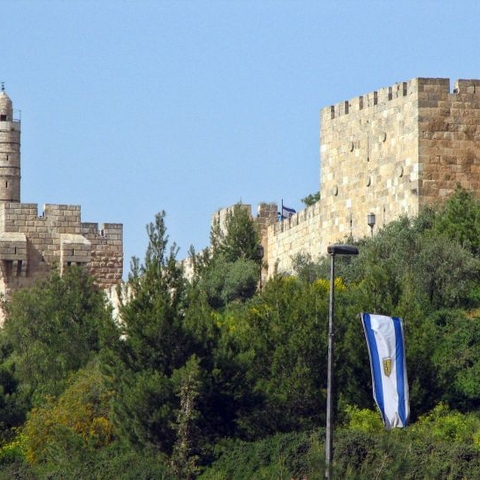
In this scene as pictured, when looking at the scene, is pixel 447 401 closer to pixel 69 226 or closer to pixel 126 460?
pixel 126 460

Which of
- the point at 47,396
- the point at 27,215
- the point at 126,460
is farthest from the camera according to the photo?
the point at 27,215

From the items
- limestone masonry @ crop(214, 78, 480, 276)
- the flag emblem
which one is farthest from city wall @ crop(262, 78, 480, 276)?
the flag emblem

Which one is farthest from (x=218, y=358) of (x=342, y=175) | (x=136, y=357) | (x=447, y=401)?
(x=342, y=175)

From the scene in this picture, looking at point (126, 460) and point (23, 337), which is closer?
point (126, 460)

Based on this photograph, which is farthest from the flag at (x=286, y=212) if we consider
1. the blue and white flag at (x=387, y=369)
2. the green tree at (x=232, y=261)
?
the blue and white flag at (x=387, y=369)

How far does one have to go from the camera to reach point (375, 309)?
124ft

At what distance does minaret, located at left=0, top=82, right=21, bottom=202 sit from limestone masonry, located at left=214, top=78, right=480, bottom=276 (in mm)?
14025

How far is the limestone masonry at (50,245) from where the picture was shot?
55.5 meters

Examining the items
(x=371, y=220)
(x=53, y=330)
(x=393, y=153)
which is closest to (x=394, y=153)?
(x=393, y=153)

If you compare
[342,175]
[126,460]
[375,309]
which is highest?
[342,175]

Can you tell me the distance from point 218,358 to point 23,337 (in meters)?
12.7

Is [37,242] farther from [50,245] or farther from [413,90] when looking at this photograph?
[413,90]

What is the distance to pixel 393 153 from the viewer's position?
4475 centimetres

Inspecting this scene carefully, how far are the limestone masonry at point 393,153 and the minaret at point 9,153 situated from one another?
46.0 feet
